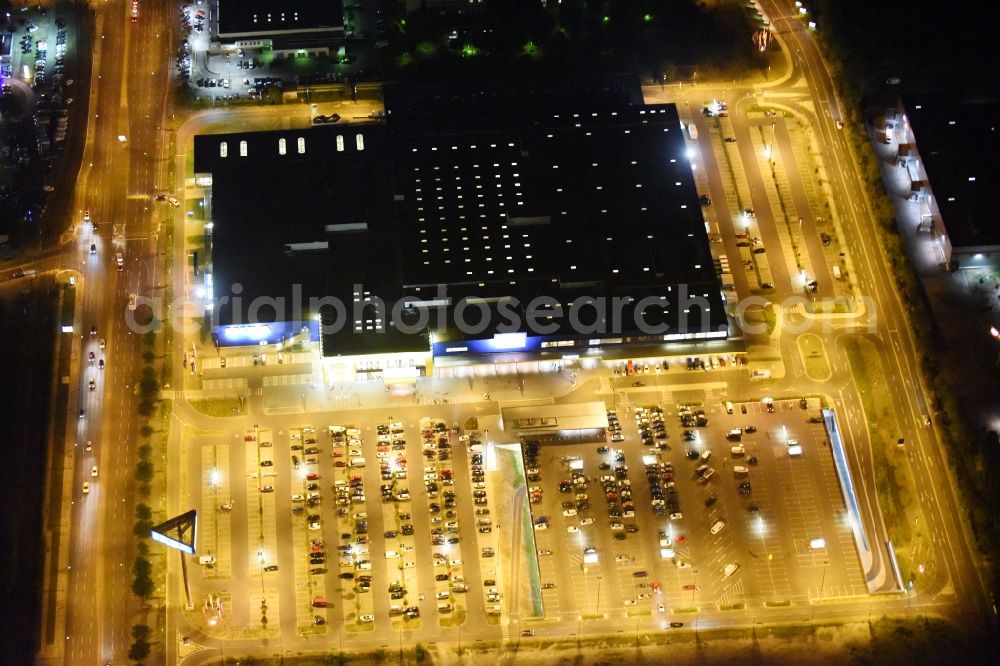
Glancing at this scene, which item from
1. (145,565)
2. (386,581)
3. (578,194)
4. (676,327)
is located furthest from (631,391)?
(145,565)

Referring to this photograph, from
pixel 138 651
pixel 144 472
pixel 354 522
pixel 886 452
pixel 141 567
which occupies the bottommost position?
pixel 138 651

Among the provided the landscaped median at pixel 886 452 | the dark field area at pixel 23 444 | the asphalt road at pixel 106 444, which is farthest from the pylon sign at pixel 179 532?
the landscaped median at pixel 886 452

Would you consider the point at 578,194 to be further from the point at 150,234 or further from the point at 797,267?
the point at 150,234

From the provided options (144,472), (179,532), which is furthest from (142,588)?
(144,472)

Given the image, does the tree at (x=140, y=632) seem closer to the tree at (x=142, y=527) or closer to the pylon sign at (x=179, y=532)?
the pylon sign at (x=179, y=532)

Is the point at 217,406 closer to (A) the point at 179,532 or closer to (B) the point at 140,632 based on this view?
(A) the point at 179,532

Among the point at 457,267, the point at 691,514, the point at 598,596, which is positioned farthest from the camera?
the point at 457,267

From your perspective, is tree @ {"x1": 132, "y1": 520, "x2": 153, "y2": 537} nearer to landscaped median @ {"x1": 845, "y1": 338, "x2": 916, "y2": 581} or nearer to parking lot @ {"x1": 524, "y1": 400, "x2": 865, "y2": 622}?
parking lot @ {"x1": 524, "y1": 400, "x2": 865, "y2": 622}
